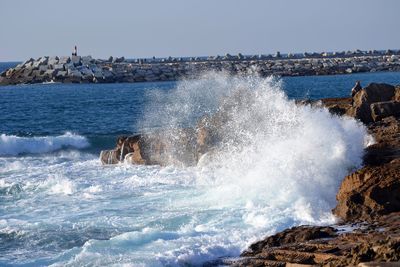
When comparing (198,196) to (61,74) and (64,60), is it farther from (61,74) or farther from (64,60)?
(64,60)

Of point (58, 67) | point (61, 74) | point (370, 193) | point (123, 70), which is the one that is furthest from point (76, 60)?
point (370, 193)

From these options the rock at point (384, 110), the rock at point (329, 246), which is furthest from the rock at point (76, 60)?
the rock at point (329, 246)

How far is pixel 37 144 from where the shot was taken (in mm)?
28094

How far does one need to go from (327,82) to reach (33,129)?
29.5 m

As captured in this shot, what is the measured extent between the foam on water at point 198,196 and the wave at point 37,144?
5134 millimetres

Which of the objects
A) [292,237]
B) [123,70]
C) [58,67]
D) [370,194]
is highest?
[58,67]

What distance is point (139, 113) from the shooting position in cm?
4003

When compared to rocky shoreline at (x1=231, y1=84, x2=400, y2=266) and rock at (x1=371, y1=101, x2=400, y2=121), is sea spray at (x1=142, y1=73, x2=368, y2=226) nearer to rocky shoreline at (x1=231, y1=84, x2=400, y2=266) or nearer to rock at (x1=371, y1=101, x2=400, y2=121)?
rocky shoreline at (x1=231, y1=84, x2=400, y2=266)

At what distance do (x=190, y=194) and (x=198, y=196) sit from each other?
0.35m

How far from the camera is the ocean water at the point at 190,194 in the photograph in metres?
12.4

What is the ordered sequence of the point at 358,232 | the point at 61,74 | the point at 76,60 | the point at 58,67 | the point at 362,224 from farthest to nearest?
the point at 76,60, the point at 58,67, the point at 61,74, the point at 362,224, the point at 358,232

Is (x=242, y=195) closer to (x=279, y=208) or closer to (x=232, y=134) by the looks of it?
(x=279, y=208)

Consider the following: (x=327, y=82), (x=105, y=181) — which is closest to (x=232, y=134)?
(x=105, y=181)

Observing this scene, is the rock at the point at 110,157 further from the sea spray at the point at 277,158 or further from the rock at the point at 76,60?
the rock at the point at 76,60
